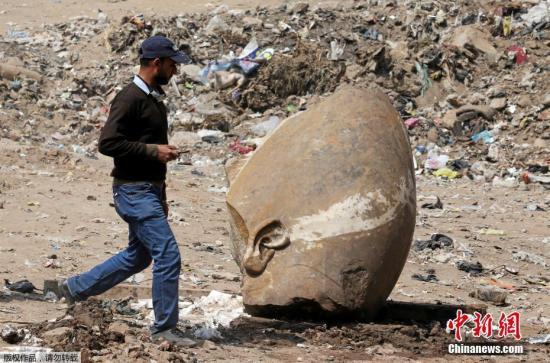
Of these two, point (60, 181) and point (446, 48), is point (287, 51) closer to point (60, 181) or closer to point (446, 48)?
point (446, 48)

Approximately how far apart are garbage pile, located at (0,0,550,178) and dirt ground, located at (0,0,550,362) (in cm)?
123

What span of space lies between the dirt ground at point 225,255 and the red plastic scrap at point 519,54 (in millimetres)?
3708

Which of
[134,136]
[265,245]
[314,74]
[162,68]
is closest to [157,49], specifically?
[162,68]

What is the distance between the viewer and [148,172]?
4.84m

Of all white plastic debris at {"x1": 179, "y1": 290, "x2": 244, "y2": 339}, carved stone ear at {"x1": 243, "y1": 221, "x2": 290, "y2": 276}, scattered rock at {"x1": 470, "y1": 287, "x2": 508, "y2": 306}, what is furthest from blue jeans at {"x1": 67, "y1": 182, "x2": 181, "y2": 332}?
scattered rock at {"x1": 470, "y1": 287, "x2": 508, "y2": 306}

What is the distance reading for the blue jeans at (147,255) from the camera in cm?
465

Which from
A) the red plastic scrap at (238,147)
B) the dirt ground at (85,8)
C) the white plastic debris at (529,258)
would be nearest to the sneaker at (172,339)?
the white plastic debris at (529,258)

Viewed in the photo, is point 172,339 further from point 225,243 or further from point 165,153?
point 225,243

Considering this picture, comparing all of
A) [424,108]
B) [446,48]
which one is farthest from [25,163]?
[446,48]

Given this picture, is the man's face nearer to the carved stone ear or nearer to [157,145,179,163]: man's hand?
[157,145,179,163]: man's hand

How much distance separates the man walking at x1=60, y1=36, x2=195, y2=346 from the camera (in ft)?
15.3

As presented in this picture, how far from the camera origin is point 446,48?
15.2 meters

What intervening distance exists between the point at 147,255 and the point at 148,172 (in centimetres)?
46

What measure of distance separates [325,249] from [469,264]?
3281mm
